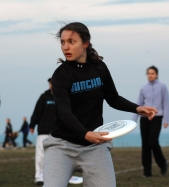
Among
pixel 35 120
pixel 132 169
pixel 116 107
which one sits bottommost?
pixel 132 169

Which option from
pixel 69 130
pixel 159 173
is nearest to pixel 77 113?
pixel 69 130

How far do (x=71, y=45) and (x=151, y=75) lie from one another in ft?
27.3

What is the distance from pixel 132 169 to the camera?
18.4 meters

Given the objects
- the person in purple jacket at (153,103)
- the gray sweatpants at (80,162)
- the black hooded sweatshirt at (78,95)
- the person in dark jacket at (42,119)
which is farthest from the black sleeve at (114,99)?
the person in purple jacket at (153,103)

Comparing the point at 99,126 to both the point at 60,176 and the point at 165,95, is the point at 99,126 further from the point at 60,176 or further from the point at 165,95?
the point at 165,95

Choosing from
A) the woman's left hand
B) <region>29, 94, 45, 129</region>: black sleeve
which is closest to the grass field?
<region>29, 94, 45, 129</region>: black sleeve

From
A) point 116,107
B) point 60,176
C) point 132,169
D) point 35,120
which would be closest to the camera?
point 60,176

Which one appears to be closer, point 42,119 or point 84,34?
point 84,34

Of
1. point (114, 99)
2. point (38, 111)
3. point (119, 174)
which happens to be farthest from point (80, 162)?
point (119, 174)

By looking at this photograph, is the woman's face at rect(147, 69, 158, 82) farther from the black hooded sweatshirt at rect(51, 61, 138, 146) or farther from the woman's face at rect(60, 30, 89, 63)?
the woman's face at rect(60, 30, 89, 63)

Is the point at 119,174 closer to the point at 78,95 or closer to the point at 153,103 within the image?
the point at 153,103

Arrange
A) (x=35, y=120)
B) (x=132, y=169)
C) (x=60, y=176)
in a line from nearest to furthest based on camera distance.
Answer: (x=60, y=176) < (x=35, y=120) < (x=132, y=169)

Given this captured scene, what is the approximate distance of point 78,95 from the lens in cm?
738

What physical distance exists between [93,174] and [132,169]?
11233 millimetres
